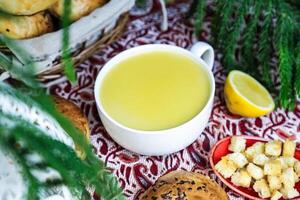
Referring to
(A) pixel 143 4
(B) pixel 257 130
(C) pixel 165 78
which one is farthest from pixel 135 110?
(A) pixel 143 4

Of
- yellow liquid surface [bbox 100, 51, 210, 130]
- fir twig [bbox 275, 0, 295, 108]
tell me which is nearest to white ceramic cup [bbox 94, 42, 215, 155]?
yellow liquid surface [bbox 100, 51, 210, 130]

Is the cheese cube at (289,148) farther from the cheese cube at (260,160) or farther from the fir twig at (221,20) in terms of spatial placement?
the fir twig at (221,20)

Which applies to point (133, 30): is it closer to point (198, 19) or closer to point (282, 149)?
point (198, 19)

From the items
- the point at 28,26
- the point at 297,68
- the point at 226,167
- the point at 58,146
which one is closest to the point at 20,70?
the point at 58,146

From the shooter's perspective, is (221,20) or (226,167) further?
(221,20)

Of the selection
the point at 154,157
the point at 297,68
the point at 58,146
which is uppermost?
the point at 58,146

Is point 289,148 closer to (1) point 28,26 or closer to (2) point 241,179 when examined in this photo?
(2) point 241,179

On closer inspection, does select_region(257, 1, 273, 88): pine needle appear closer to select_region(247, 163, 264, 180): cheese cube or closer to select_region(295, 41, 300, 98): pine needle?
select_region(295, 41, 300, 98): pine needle
